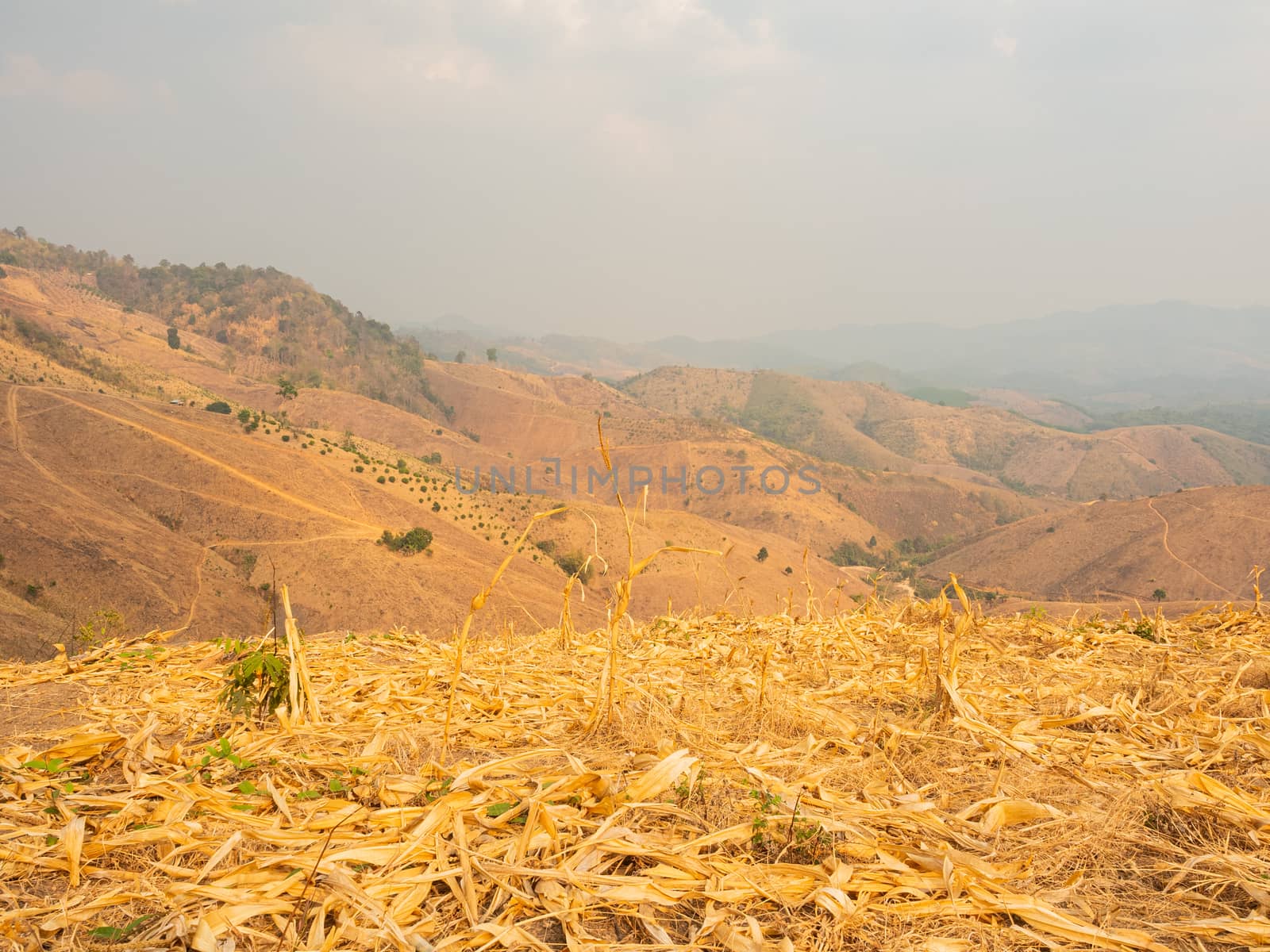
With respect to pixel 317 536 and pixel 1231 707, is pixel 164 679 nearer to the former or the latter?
pixel 1231 707

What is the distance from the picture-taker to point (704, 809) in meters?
2.23

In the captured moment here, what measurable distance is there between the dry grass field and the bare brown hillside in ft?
135

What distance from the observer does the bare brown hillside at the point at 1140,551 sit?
4159 centimetres

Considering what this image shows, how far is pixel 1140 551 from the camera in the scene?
4491 cm

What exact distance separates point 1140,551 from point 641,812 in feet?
181

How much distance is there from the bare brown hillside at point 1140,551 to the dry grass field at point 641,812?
135 ft

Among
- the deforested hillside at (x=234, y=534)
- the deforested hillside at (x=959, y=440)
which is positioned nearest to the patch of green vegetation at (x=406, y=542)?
the deforested hillside at (x=234, y=534)

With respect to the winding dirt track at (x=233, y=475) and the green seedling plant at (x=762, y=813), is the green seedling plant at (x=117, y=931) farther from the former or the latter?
the winding dirt track at (x=233, y=475)

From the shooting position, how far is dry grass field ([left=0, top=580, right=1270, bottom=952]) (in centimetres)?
170

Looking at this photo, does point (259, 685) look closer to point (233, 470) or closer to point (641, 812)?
point (641, 812)

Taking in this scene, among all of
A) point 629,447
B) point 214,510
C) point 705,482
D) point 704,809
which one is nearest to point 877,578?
point 704,809

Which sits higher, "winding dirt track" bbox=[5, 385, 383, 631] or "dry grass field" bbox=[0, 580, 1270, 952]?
"dry grass field" bbox=[0, 580, 1270, 952]

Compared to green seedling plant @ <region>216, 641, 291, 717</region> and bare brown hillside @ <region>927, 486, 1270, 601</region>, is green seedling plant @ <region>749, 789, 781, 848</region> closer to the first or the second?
green seedling plant @ <region>216, 641, 291, 717</region>

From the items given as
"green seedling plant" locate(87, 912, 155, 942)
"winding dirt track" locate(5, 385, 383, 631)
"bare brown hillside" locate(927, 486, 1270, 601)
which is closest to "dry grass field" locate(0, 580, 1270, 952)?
"green seedling plant" locate(87, 912, 155, 942)
